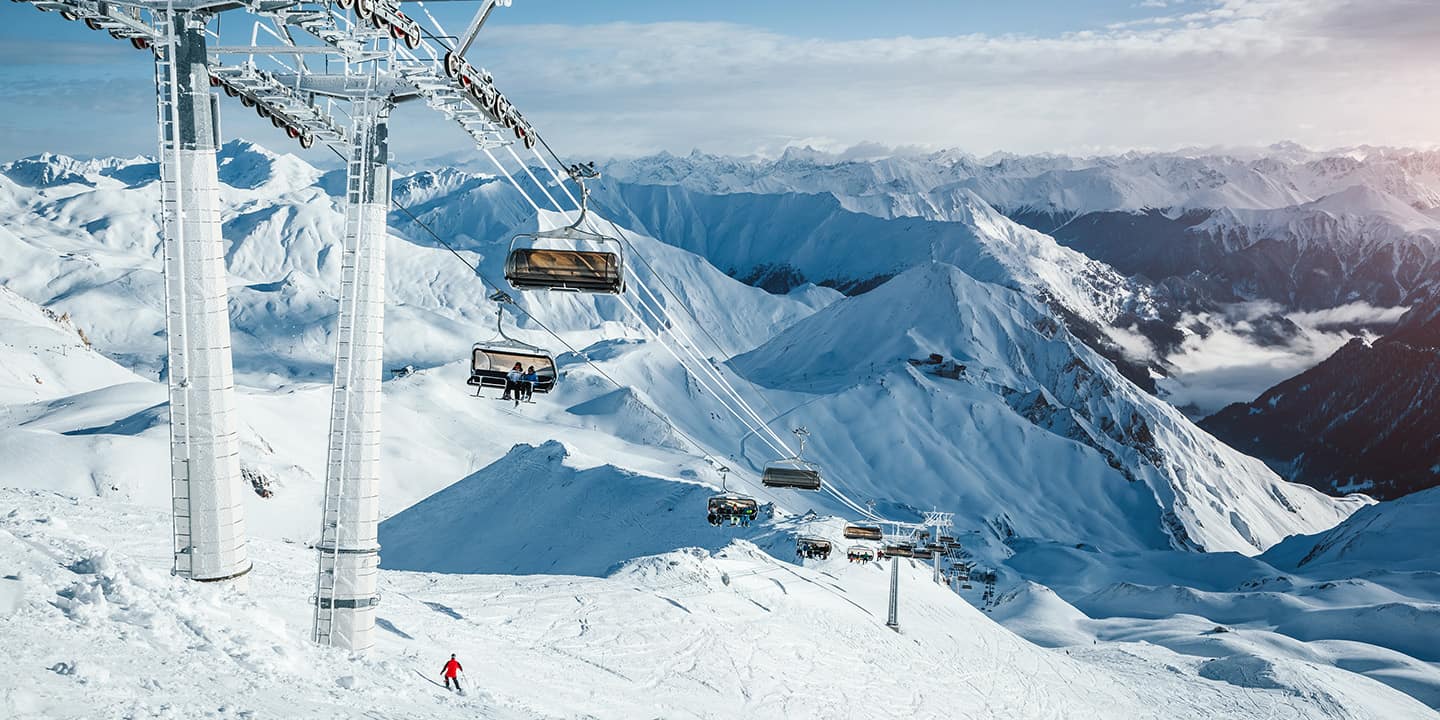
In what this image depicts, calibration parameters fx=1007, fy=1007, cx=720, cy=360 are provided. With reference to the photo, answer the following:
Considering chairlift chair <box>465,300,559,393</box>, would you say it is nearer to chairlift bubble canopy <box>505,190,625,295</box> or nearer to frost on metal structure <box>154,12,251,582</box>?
chairlift bubble canopy <box>505,190,625,295</box>

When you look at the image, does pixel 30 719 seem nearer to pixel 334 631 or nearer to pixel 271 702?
pixel 271 702

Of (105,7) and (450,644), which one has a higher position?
(105,7)

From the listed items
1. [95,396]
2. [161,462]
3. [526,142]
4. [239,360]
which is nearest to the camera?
[526,142]

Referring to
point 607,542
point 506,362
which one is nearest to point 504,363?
point 506,362

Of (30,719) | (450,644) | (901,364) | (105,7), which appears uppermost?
(105,7)

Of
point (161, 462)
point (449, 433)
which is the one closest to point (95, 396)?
point (161, 462)

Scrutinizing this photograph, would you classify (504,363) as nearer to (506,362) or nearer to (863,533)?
(506,362)
